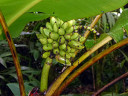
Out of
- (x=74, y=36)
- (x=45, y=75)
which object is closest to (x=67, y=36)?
(x=74, y=36)

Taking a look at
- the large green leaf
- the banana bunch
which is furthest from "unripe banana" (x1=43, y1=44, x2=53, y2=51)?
the large green leaf

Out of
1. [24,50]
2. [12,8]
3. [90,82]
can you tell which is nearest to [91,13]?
[12,8]

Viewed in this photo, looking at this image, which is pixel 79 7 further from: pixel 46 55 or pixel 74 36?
pixel 46 55

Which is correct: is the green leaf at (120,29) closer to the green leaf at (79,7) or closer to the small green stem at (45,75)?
the green leaf at (79,7)

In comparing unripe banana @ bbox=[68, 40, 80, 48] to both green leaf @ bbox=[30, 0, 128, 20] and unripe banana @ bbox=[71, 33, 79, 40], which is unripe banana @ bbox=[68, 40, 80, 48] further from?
green leaf @ bbox=[30, 0, 128, 20]

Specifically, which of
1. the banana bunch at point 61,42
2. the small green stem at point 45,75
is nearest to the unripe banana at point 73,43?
the banana bunch at point 61,42
